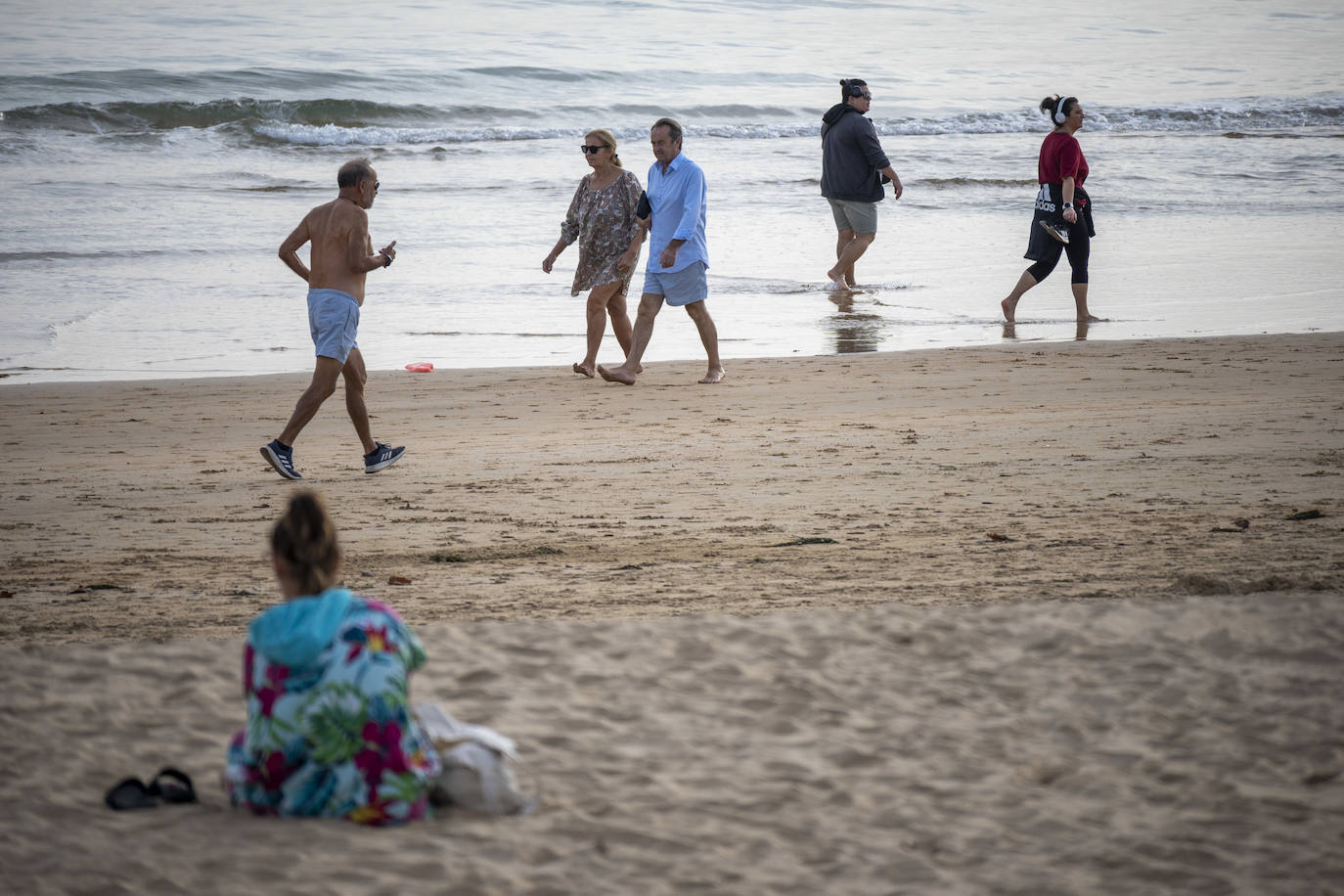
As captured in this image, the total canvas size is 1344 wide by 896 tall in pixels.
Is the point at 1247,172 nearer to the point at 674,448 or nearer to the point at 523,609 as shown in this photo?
the point at 674,448

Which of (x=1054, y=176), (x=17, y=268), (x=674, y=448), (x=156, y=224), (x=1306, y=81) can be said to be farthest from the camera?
(x=1306, y=81)

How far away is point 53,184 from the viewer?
1845 cm

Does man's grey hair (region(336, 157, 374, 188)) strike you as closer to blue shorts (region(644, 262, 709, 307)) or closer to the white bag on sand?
blue shorts (region(644, 262, 709, 307))

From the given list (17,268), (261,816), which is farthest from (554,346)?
(261,816)

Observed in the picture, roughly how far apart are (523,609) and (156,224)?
12930 millimetres

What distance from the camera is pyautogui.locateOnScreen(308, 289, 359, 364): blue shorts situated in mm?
6613

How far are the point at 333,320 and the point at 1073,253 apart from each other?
626 cm

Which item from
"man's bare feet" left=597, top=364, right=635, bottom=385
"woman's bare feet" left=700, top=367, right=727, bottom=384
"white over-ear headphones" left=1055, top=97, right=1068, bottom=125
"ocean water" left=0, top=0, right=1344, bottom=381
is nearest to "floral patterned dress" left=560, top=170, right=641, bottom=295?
"man's bare feet" left=597, top=364, right=635, bottom=385

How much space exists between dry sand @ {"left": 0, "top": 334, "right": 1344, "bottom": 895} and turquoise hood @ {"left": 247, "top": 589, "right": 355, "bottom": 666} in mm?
439

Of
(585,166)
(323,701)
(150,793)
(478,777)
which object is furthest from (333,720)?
(585,166)

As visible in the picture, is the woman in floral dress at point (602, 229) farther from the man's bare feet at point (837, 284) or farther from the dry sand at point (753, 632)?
the man's bare feet at point (837, 284)

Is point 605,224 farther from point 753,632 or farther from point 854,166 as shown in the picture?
point 753,632

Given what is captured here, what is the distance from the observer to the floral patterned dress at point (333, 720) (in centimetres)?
311

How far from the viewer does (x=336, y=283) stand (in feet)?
21.7
